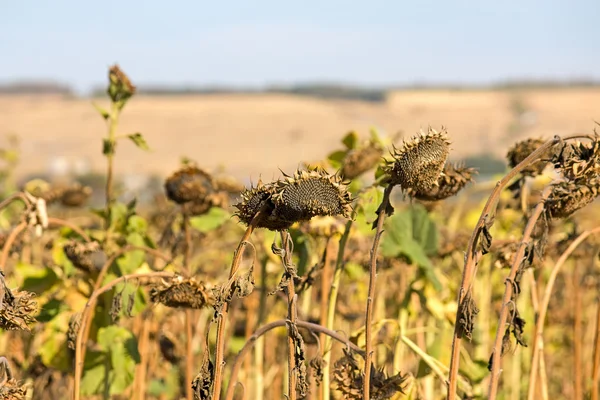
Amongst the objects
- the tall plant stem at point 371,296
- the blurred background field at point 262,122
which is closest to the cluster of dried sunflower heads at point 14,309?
the tall plant stem at point 371,296

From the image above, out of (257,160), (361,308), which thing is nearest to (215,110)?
(257,160)

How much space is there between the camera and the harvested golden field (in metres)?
87.4

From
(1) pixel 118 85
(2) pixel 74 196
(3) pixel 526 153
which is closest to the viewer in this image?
(3) pixel 526 153

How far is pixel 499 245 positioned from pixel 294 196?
1.57 meters

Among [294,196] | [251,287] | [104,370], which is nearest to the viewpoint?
[294,196]

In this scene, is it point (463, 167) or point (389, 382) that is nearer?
point (389, 382)

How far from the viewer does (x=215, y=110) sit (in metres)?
102

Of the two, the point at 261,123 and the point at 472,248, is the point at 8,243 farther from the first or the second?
the point at 261,123

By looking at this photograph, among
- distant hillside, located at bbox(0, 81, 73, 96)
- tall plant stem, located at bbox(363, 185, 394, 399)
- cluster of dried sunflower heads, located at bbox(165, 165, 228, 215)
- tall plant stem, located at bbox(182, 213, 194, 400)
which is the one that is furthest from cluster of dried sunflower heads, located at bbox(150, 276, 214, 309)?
distant hillside, located at bbox(0, 81, 73, 96)

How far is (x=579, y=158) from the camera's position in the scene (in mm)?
2492

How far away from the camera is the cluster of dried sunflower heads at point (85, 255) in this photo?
3.87 meters

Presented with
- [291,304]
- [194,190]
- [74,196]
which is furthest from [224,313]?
[74,196]

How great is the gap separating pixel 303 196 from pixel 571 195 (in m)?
0.83

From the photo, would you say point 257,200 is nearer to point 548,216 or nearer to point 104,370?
point 548,216
